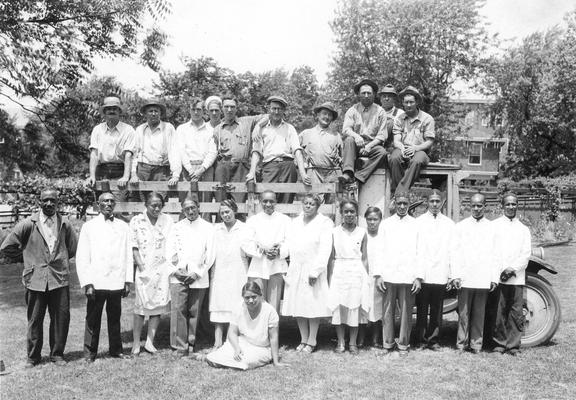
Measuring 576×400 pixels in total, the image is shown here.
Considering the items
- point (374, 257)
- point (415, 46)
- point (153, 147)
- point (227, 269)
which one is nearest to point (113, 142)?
point (153, 147)

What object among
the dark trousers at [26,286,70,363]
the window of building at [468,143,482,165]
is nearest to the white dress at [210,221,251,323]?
the dark trousers at [26,286,70,363]

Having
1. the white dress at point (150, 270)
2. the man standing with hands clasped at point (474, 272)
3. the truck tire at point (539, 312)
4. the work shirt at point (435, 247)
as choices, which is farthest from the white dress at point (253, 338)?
the truck tire at point (539, 312)

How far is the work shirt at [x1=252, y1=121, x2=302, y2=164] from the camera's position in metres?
7.38

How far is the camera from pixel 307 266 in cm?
646

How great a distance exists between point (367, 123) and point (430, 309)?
8.96ft

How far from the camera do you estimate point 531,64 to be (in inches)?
1255

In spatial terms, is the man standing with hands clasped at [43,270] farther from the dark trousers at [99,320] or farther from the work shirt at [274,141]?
the work shirt at [274,141]

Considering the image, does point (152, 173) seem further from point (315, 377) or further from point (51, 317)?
point (315, 377)

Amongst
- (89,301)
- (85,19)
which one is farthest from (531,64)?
(89,301)

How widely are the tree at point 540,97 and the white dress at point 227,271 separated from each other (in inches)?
1136

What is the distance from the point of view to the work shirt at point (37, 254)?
5832mm

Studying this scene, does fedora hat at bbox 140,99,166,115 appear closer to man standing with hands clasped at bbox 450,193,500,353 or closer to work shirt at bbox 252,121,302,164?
work shirt at bbox 252,121,302,164

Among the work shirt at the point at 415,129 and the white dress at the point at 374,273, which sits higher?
the work shirt at the point at 415,129

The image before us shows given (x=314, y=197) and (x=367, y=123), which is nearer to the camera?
(x=314, y=197)
